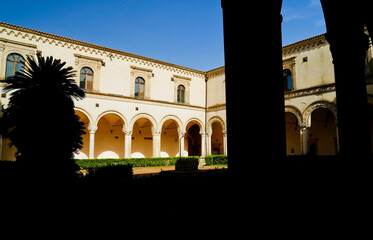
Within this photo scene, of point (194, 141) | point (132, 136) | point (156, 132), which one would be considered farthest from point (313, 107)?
point (132, 136)

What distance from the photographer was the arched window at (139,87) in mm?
21375

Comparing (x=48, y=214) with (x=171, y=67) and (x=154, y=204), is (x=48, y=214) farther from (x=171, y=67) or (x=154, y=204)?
(x=171, y=67)

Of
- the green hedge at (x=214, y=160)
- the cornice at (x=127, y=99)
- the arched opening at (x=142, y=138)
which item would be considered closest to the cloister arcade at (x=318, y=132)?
the green hedge at (x=214, y=160)

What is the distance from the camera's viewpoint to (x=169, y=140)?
2586cm

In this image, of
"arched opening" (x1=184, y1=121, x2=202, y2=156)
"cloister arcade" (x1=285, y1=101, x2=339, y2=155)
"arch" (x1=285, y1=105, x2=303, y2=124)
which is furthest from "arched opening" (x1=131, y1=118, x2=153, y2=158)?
"cloister arcade" (x1=285, y1=101, x2=339, y2=155)

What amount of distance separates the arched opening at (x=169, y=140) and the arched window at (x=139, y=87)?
5.00 meters

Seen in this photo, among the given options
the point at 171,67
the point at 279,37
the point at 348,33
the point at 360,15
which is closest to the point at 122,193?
the point at 279,37

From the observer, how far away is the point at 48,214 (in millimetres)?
2225

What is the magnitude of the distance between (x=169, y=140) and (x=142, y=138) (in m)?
2.99

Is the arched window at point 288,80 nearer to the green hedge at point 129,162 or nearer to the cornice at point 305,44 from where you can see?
the cornice at point 305,44

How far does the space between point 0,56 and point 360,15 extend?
1886 cm

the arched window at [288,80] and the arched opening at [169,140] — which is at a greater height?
the arched window at [288,80]

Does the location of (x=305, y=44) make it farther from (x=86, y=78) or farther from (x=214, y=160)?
(x=86, y=78)

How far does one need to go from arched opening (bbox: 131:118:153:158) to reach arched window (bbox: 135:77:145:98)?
2.96 metres
